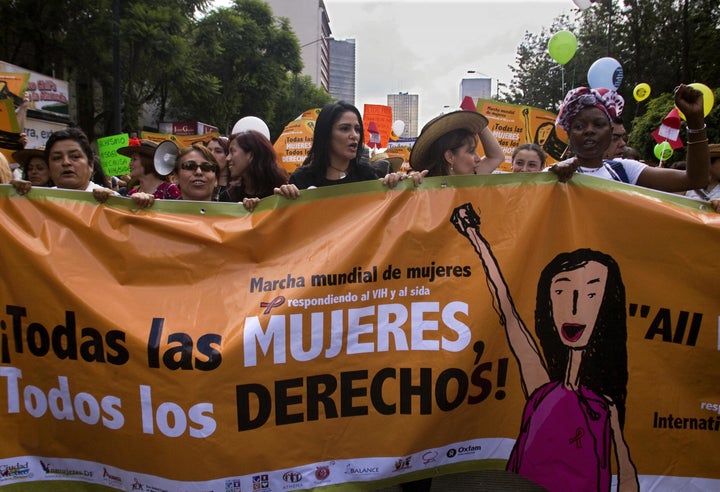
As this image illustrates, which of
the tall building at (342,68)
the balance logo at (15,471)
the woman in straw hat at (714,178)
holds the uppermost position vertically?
the tall building at (342,68)

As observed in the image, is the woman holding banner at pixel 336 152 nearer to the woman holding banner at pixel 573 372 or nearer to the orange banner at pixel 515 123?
the woman holding banner at pixel 573 372

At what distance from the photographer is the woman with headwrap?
2623 millimetres

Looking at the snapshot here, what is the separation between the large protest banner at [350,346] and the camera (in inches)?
93.1

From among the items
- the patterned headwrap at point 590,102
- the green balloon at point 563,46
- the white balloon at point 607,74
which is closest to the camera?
the patterned headwrap at point 590,102

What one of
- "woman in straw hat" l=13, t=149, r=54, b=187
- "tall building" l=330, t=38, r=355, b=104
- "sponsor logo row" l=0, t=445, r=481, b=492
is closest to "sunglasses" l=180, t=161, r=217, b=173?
"sponsor logo row" l=0, t=445, r=481, b=492

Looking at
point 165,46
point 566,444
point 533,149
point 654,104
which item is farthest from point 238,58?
point 566,444

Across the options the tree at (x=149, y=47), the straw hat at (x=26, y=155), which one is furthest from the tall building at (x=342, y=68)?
the straw hat at (x=26, y=155)

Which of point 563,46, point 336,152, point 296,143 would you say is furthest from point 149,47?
point 336,152

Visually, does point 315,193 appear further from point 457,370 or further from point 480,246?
point 457,370

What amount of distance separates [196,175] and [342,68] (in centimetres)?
18792

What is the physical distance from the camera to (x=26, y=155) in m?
4.88

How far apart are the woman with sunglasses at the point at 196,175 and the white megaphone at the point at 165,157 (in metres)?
0.48

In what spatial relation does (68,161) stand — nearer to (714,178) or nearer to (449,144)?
(449,144)

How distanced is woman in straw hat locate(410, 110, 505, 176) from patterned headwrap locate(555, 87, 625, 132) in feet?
1.83
